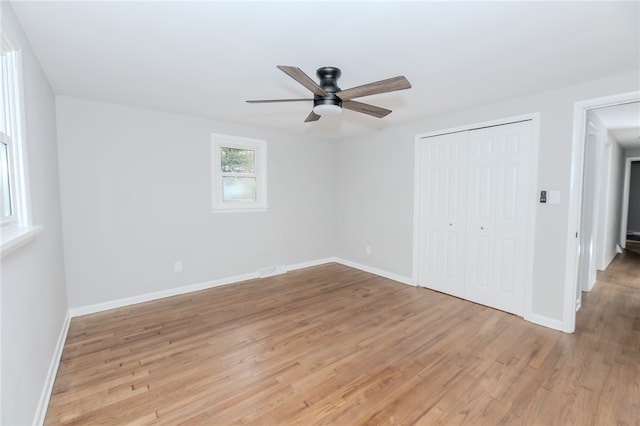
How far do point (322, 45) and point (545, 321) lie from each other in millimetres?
3351

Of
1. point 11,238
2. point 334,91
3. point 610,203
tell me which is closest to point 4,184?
point 11,238

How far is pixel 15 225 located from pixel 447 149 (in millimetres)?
4102

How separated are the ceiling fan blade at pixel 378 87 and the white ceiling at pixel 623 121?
2.53 metres

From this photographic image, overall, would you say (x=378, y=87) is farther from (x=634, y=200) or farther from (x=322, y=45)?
(x=634, y=200)

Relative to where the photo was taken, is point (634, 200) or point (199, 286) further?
point (634, 200)

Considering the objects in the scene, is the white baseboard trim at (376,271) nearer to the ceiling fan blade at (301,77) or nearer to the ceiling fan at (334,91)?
the ceiling fan at (334,91)

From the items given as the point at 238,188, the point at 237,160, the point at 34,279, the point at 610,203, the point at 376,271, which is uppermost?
the point at 237,160

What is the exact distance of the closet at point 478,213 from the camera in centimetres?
317

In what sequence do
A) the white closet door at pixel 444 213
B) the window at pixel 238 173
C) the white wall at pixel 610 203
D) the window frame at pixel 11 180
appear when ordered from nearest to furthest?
the window frame at pixel 11 180, the white closet door at pixel 444 213, the window at pixel 238 173, the white wall at pixel 610 203

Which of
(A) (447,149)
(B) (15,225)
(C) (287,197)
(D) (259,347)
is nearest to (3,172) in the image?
(B) (15,225)

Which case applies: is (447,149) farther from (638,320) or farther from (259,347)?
(259,347)

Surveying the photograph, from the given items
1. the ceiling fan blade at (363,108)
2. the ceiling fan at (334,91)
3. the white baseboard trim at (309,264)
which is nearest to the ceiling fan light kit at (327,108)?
the ceiling fan at (334,91)

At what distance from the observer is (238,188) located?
14.5ft

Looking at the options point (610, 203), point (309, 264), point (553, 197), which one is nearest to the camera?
point (553, 197)
